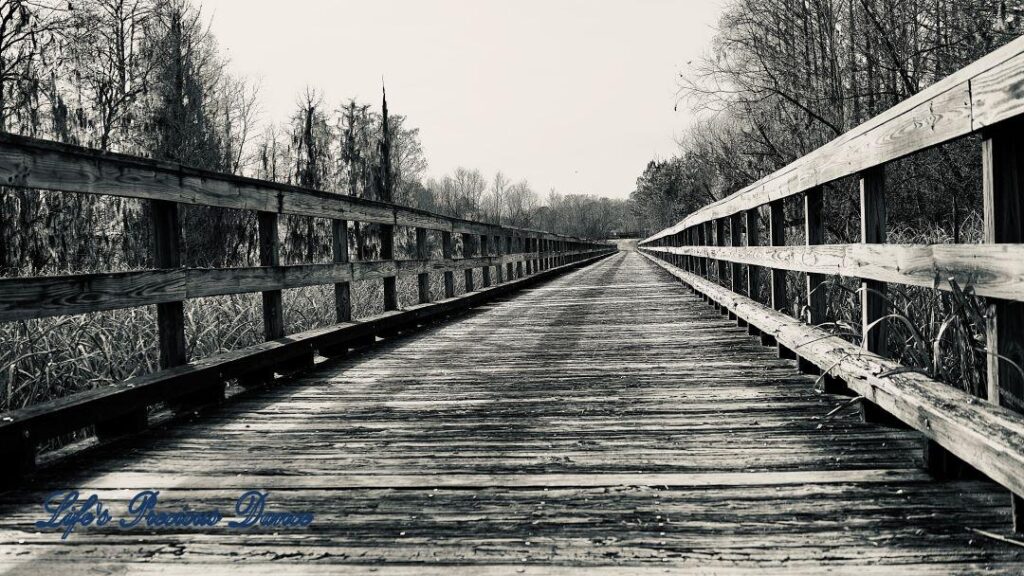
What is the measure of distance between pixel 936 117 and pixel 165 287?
3.05m

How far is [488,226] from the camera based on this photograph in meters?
10.2

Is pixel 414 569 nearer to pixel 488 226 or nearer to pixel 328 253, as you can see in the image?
pixel 488 226

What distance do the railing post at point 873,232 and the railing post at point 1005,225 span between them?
2.85 feet

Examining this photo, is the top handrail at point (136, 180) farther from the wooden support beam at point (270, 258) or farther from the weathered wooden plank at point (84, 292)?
the weathered wooden plank at point (84, 292)

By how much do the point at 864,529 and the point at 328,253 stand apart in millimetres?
12336

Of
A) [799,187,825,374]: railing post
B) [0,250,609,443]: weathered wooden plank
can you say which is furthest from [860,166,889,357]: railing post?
[0,250,609,443]: weathered wooden plank

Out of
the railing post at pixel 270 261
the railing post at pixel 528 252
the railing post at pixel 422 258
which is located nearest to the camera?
the railing post at pixel 270 261

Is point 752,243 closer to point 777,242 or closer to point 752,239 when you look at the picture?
point 752,239

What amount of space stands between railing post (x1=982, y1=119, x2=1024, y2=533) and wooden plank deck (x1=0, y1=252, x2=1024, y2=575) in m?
0.34

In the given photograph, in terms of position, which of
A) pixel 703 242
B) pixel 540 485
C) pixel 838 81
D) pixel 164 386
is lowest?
pixel 540 485

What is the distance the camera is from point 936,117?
201 centimetres

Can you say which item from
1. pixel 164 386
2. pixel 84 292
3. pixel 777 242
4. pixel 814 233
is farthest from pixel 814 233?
pixel 84 292

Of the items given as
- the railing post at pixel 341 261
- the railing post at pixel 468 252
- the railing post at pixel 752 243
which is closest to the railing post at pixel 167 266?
the railing post at pixel 341 261

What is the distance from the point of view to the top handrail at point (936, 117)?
1.64 m
